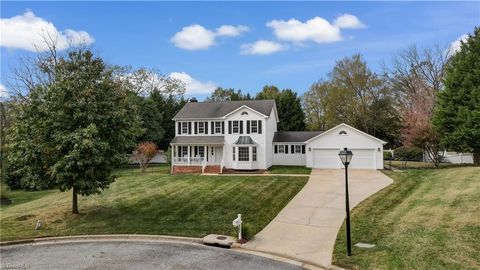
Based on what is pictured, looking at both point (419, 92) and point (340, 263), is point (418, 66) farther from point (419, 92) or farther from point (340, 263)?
point (340, 263)

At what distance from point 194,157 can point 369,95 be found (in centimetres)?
2958

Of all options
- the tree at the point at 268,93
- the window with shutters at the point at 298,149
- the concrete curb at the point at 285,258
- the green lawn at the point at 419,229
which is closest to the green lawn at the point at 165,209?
the concrete curb at the point at 285,258

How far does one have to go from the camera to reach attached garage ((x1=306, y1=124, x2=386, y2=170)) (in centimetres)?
3027

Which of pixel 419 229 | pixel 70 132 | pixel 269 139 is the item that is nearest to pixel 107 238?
pixel 70 132

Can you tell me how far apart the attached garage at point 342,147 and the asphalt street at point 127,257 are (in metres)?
21.4

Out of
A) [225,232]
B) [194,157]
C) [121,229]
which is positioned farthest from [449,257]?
[194,157]

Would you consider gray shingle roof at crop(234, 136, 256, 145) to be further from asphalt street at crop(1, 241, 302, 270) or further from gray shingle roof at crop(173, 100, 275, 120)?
asphalt street at crop(1, 241, 302, 270)

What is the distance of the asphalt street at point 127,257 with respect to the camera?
406 inches

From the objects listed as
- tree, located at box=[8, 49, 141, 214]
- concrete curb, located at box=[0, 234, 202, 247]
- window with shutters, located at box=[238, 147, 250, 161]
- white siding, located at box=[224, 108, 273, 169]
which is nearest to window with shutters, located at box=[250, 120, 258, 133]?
white siding, located at box=[224, 108, 273, 169]

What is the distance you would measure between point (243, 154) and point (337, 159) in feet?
27.3

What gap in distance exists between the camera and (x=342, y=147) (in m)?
31.1

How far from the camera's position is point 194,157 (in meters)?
32.9

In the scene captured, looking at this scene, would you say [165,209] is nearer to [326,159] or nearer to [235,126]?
[235,126]

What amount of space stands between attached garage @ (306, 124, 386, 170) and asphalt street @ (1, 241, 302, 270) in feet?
70.2
